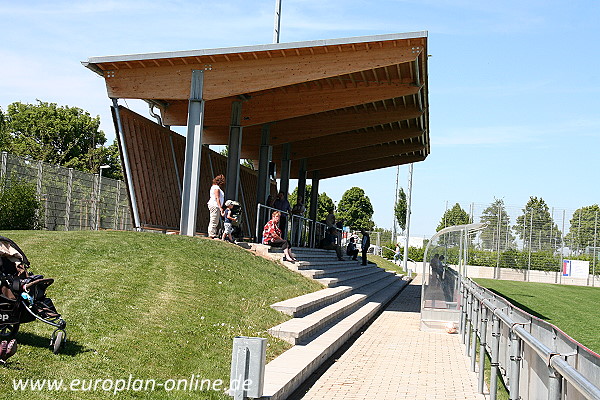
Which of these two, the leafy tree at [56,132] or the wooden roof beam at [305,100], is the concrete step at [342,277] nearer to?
the wooden roof beam at [305,100]

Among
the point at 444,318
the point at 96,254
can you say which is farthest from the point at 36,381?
the point at 444,318

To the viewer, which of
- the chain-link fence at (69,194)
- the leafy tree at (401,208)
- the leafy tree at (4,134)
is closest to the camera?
the chain-link fence at (69,194)

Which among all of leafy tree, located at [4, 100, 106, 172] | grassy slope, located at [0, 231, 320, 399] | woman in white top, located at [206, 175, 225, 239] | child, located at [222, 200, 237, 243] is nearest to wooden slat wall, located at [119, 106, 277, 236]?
woman in white top, located at [206, 175, 225, 239]

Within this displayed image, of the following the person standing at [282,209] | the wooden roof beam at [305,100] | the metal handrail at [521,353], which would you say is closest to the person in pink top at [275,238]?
the person standing at [282,209]

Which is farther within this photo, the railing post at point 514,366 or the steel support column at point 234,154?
the steel support column at point 234,154

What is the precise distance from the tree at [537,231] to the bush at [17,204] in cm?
3935

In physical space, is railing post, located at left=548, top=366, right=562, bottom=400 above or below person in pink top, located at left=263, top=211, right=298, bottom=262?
below

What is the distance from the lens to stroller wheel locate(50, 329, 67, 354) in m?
6.98

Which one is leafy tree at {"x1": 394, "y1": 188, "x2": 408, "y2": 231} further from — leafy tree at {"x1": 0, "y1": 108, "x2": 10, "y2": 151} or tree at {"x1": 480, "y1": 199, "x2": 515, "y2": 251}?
leafy tree at {"x1": 0, "y1": 108, "x2": 10, "y2": 151}

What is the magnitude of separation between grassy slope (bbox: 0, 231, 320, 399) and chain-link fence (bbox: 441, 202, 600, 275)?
37891mm

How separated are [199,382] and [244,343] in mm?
968

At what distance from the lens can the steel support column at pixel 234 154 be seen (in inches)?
829

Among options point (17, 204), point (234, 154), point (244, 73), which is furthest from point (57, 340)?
point (234, 154)

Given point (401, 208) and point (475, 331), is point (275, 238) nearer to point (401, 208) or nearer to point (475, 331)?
point (475, 331)
